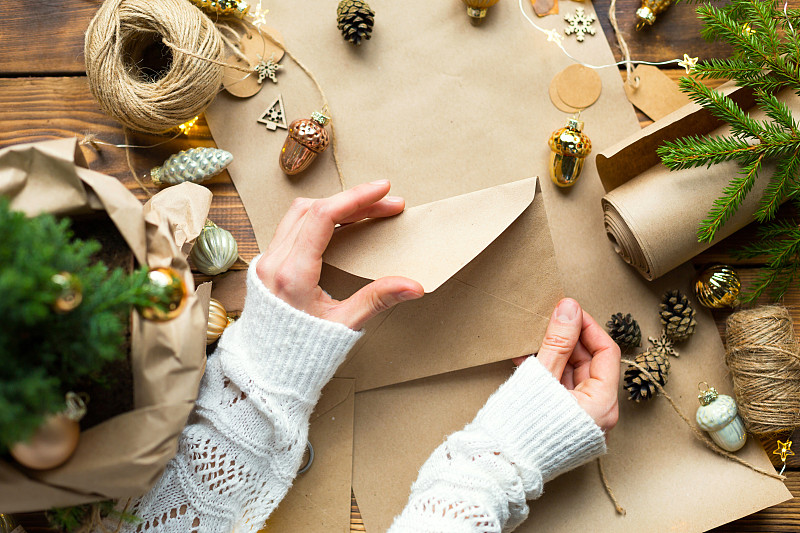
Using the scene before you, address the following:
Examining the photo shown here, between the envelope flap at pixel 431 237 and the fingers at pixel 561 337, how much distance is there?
7.2 inches

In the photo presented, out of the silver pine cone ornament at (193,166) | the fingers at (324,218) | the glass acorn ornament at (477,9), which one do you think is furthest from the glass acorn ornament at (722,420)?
the silver pine cone ornament at (193,166)

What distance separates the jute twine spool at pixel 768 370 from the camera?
0.91m

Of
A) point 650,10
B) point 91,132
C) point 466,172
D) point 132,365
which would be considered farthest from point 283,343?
point 650,10

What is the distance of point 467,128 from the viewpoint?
1.05 meters

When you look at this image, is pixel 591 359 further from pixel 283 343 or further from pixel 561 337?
pixel 283 343

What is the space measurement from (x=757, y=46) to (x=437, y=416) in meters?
0.82

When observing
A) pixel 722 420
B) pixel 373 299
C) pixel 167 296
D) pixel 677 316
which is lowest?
pixel 722 420

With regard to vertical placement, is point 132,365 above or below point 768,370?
above

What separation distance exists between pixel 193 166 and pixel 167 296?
0.47 m

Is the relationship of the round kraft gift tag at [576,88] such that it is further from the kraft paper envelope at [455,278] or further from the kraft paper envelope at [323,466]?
the kraft paper envelope at [323,466]

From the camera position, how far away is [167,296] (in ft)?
1.87

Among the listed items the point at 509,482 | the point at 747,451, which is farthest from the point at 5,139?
the point at 747,451

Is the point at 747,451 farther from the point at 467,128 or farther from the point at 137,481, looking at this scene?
the point at 137,481

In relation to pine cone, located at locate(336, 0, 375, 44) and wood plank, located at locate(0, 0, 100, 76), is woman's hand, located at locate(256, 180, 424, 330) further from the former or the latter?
wood plank, located at locate(0, 0, 100, 76)
